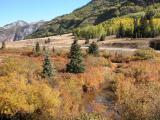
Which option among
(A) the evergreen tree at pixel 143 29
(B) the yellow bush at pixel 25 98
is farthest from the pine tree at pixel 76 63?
(A) the evergreen tree at pixel 143 29

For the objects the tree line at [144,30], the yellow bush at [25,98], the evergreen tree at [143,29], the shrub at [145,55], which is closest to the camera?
the yellow bush at [25,98]

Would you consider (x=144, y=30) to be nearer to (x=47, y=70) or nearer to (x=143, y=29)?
(x=143, y=29)

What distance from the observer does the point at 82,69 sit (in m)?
82.7

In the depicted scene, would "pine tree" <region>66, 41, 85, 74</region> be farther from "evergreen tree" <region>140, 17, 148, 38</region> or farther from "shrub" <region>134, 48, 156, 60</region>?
"evergreen tree" <region>140, 17, 148, 38</region>

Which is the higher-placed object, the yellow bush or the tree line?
the tree line

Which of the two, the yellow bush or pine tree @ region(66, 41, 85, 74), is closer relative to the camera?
the yellow bush

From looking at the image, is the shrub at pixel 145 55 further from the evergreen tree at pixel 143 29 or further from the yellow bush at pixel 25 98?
the evergreen tree at pixel 143 29

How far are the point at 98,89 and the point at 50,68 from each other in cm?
998

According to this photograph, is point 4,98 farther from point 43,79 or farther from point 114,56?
point 114,56

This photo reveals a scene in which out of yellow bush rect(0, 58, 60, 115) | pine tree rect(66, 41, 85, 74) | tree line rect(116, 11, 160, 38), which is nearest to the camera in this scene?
yellow bush rect(0, 58, 60, 115)

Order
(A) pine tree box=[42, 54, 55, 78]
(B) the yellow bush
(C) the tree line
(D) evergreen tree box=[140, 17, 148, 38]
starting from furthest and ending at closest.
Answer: (D) evergreen tree box=[140, 17, 148, 38], (C) the tree line, (A) pine tree box=[42, 54, 55, 78], (B) the yellow bush

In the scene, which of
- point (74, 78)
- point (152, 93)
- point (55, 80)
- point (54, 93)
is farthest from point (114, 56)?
point (152, 93)

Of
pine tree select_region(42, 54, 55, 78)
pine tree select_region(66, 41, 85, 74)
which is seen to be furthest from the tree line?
pine tree select_region(42, 54, 55, 78)

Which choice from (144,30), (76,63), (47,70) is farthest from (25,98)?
(144,30)
